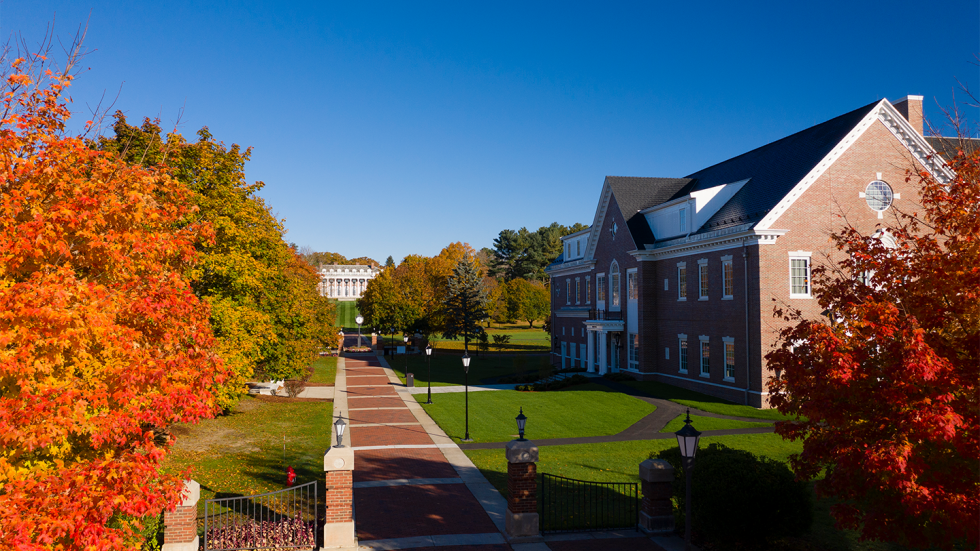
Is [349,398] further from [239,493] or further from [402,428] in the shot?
[239,493]

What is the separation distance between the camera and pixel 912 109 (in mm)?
30922

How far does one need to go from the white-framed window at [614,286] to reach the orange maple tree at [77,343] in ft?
114

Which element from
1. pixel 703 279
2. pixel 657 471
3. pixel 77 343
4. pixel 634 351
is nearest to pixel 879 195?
pixel 703 279

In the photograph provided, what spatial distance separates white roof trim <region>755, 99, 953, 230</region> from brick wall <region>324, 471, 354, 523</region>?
894 inches

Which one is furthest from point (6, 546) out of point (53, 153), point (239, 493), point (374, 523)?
point (239, 493)

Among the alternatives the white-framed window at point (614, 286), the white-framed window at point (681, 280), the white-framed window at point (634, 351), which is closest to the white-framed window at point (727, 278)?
the white-framed window at point (681, 280)

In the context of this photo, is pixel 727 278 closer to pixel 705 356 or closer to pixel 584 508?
pixel 705 356

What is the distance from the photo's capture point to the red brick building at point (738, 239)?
28438mm

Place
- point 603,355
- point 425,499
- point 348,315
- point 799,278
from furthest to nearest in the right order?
point 348,315 → point 603,355 → point 799,278 → point 425,499

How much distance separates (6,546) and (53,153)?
14.8 feet

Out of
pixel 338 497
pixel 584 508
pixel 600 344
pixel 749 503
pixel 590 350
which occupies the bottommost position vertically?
pixel 584 508

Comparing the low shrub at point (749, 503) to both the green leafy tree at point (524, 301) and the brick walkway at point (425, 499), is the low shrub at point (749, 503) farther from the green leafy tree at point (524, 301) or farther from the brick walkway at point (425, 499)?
the green leafy tree at point (524, 301)

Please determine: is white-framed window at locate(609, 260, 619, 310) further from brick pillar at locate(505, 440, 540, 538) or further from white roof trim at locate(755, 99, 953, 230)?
brick pillar at locate(505, 440, 540, 538)

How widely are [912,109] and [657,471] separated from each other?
28.3 metres
